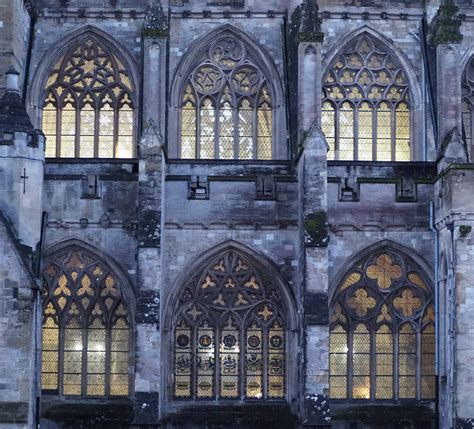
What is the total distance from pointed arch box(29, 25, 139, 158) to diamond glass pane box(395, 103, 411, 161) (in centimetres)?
742

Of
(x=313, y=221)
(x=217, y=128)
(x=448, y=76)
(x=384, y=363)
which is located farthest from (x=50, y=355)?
(x=448, y=76)

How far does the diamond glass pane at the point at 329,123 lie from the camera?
31.1m

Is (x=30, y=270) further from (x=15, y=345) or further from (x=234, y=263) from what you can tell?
(x=234, y=263)

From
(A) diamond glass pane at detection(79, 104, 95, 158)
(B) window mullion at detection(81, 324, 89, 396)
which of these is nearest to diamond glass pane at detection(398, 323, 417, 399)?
(B) window mullion at detection(81, 324, 89, 396)

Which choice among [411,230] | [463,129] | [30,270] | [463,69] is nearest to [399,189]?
[411,230]

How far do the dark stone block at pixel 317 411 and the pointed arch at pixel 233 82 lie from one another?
7684 mm

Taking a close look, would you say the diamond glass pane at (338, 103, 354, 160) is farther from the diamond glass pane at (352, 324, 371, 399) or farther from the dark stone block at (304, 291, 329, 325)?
the dark stone block at (304, 291, 329, 325)

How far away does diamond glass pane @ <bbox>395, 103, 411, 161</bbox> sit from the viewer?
31.0m

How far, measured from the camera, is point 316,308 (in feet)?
86.6

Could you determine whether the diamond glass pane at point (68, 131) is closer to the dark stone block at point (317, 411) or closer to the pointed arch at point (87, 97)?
the pointed arch at point (87, 97)

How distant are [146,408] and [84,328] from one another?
3612mm

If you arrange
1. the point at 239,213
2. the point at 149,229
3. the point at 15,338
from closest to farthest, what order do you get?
1. the point at 15,338
2. the point at 149,229
3. the point at 239,213

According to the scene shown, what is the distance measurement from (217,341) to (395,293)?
483cm

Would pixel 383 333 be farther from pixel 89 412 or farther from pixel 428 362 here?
pixel 89 412
